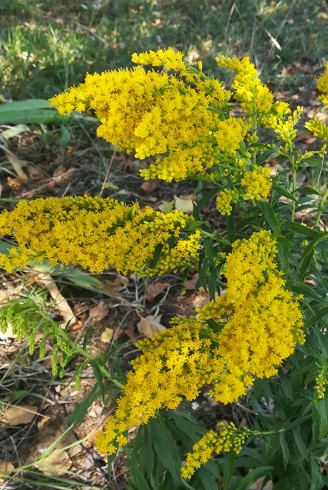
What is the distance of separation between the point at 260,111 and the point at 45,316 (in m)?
1.17

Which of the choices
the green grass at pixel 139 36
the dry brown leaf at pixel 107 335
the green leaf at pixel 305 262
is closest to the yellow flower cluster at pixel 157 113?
the green leaf at pixel 305 262

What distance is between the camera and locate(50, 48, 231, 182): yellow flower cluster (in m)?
1.86

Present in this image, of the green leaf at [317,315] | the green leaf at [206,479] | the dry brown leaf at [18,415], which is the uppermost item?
the green leaf at [317,315]

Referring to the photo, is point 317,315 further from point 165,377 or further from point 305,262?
point 165,377

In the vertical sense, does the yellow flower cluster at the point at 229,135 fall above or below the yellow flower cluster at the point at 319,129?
above

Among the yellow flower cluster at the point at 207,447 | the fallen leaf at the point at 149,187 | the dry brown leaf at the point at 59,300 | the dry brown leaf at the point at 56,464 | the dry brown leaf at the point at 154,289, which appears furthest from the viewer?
the fallen leaf at the point at 149,187

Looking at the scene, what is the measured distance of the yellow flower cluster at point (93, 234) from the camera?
194 cm

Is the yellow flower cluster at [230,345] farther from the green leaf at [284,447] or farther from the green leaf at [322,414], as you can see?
the green leaf at [284,447]

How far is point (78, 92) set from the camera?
6.42ft

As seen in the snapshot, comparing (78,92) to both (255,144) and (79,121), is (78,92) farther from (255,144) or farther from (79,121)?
(79,121)

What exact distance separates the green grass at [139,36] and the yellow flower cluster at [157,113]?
10.5 feet

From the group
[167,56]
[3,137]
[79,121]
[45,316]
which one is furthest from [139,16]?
[45,316]

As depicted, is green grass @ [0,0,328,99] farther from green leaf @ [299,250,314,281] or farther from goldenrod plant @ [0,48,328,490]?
green leaf @ [299,250,314,281]

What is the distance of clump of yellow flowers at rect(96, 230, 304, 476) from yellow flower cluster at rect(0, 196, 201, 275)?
288 mm
